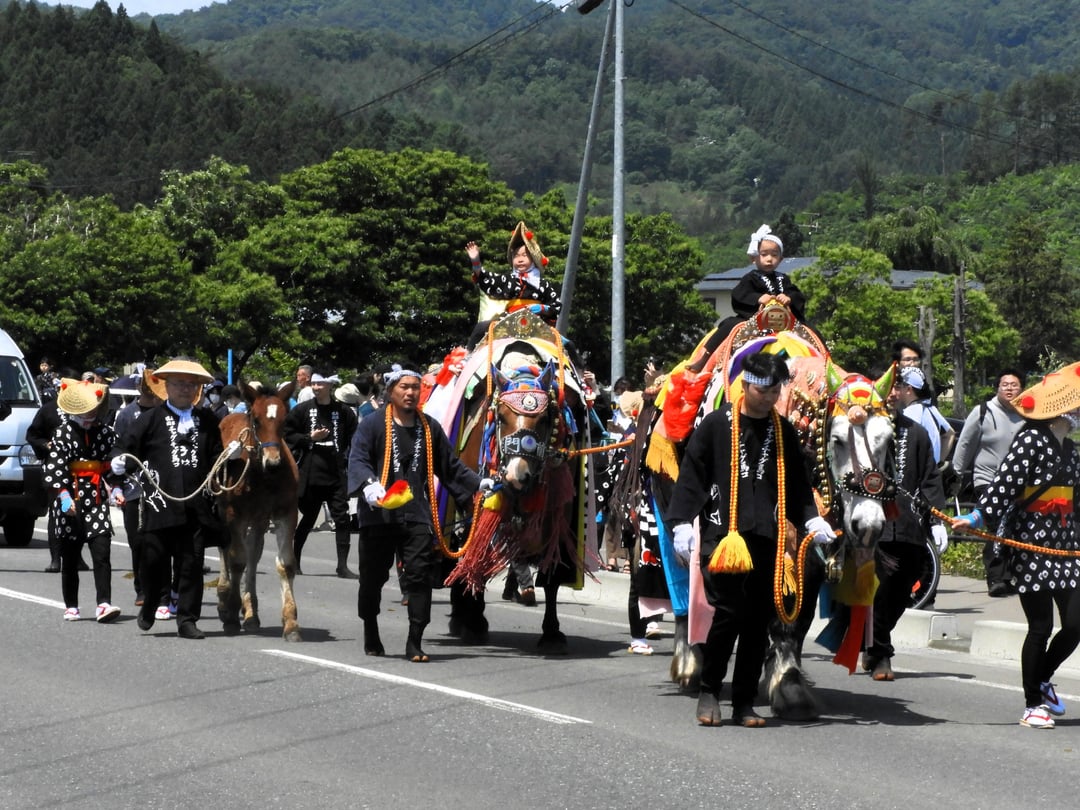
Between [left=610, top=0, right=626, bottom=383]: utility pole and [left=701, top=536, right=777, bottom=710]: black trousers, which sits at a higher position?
[left=610, top=0, right=626, bottom=383]: utility pole

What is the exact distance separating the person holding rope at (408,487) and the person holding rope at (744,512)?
271cm

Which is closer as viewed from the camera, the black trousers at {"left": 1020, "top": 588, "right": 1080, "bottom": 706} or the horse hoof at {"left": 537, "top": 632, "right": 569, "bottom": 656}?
the black trousers at {"left": 1020, "top": 588, "right": 1080, "bottom": 706}

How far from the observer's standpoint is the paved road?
24.1 feet

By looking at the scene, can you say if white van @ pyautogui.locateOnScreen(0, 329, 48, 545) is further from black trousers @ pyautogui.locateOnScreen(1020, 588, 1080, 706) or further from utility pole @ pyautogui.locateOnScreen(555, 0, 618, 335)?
black trousers @ pyautogui.locateOnScreen(1020, 588, 1080, 706)

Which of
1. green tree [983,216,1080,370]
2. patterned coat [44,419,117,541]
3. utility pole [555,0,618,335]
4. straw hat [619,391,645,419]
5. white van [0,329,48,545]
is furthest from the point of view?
green tree [983,216,1080,370]

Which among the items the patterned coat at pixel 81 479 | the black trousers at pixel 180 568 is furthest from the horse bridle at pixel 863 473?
the patterned coat at pixel 81 479

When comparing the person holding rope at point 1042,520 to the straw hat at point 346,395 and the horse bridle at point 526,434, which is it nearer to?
the horse bridle at point 526,434

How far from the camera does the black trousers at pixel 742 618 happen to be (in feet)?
28.4

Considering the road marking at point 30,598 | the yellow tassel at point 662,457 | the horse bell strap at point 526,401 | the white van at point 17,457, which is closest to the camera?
the yellow tassel at point 662,457

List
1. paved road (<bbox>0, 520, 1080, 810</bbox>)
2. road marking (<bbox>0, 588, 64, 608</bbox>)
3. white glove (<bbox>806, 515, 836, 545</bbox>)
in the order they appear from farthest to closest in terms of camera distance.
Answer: road marking (<bbox>0, 588, 64, 608</bbox>)
white glove (<bbox>806, 515, 836, 545</bbox>)
paved road (<bbox>0, 520, 1080, 810</bbox>)

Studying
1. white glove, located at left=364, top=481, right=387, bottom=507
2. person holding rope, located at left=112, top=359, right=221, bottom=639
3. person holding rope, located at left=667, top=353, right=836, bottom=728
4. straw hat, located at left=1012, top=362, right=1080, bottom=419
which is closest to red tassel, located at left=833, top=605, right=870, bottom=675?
person holding rope, located at left=667, top=353, right=836, bottom=728

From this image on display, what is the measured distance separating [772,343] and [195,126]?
12850cm

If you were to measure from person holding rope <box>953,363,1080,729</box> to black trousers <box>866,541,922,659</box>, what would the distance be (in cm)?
181

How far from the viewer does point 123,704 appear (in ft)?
31.2
